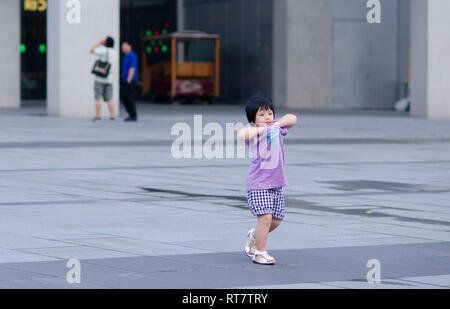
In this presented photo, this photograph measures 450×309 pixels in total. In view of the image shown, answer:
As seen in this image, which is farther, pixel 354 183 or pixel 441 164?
pixel 441 164

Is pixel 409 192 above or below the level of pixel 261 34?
below

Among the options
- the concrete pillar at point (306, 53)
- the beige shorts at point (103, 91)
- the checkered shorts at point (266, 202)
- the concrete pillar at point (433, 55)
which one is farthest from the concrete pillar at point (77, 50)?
the checkered shorts at point (266, 202)

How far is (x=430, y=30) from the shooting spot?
2983 cm

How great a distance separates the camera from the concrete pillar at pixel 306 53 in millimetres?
38875

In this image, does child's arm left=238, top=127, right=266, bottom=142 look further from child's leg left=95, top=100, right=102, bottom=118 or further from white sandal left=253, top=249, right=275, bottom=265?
child's leg left=95, top=100, right=102, bottom=118

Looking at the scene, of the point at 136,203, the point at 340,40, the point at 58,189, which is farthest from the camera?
the point at 340,40

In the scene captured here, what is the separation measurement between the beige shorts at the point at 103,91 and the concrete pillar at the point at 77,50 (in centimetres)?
185

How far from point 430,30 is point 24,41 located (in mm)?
22611

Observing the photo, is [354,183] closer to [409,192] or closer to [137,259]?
[409,192]

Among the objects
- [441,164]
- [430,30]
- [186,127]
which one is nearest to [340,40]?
[430,30]

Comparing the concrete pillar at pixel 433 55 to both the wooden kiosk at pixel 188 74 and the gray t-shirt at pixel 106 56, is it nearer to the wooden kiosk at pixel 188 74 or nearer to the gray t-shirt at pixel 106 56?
the gray t-shirt at pixel 106 56

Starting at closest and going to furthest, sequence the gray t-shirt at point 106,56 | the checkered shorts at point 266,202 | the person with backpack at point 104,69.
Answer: the checkered shorts at point 266,202
the person with backpack at point 104,69
the gray t-shirt at point 106,56

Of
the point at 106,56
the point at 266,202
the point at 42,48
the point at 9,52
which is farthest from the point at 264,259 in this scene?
the point at 42,48

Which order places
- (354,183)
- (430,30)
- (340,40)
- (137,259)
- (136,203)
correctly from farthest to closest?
(340,40), (430,30), (354,183), (136,203), (137,259)
